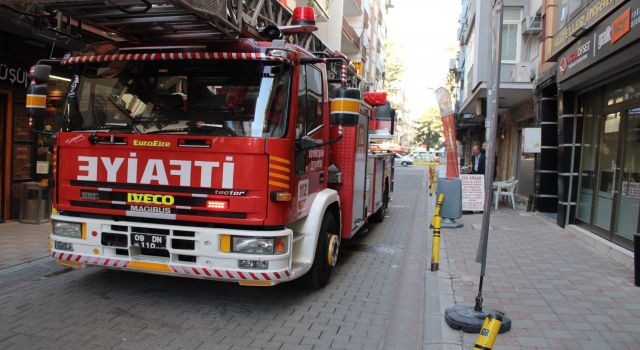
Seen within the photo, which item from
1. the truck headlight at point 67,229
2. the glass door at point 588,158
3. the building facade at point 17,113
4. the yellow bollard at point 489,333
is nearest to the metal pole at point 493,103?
the yellow bollard at point 489,333

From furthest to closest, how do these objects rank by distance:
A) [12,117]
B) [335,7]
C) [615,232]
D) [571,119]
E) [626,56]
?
[335,7] → [571,119] → [12,117] → [615,232] → [626,56]

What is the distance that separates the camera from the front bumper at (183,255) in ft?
14.8

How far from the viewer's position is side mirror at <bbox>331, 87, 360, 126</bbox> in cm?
484

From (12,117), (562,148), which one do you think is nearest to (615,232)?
(562,148)

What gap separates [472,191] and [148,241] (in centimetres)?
901

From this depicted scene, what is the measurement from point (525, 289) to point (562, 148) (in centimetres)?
497

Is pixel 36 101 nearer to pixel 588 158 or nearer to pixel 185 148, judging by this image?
pixel 185 148

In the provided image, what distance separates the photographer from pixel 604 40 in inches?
284

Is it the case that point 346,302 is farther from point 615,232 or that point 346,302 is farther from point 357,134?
point 615,232

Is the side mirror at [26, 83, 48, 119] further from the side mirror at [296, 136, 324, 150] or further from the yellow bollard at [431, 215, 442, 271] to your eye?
the yellow bollard at [431, 215, 442, 271]

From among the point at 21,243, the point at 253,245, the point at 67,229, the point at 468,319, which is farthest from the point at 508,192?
the point at 67,229

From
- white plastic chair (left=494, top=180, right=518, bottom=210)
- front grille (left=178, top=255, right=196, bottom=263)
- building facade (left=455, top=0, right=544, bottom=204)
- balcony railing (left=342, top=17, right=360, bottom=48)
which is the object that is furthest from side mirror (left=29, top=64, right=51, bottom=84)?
balcony railing (left=342, top=17, right=360, bottom=48)

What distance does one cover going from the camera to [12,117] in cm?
898

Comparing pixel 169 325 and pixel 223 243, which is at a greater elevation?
pixel 223 243
